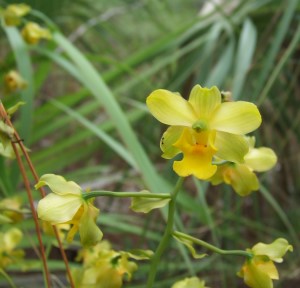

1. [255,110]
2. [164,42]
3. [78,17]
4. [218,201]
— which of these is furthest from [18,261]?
[78,17]

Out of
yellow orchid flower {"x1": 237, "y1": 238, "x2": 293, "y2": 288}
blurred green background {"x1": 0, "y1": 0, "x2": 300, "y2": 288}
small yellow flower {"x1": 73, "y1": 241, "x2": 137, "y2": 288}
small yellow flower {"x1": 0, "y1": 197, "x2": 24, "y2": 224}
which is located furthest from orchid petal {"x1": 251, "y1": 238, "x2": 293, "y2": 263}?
blurred green background {"x1": 0, "y1": 0, "x2": 300, "y2": 288}

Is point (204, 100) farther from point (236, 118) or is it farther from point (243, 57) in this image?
point (243, 57)

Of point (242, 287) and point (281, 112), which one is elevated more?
point (281, 112)

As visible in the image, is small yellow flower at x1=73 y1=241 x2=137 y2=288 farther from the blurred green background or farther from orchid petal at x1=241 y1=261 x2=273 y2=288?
the blurred green background

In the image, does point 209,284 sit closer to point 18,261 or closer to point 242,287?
point 242,287

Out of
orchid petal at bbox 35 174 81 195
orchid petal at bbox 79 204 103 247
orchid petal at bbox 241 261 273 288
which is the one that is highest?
orchid petal at bbox 35 174 81 195

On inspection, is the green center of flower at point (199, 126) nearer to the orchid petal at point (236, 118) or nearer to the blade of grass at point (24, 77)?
the orchid petal at point (236, 118)

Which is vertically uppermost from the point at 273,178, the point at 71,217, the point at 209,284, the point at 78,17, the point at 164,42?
the point at 78,17

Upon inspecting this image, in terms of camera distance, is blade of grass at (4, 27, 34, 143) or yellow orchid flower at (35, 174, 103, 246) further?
blade of grass at (4, 27, 34, 143)
